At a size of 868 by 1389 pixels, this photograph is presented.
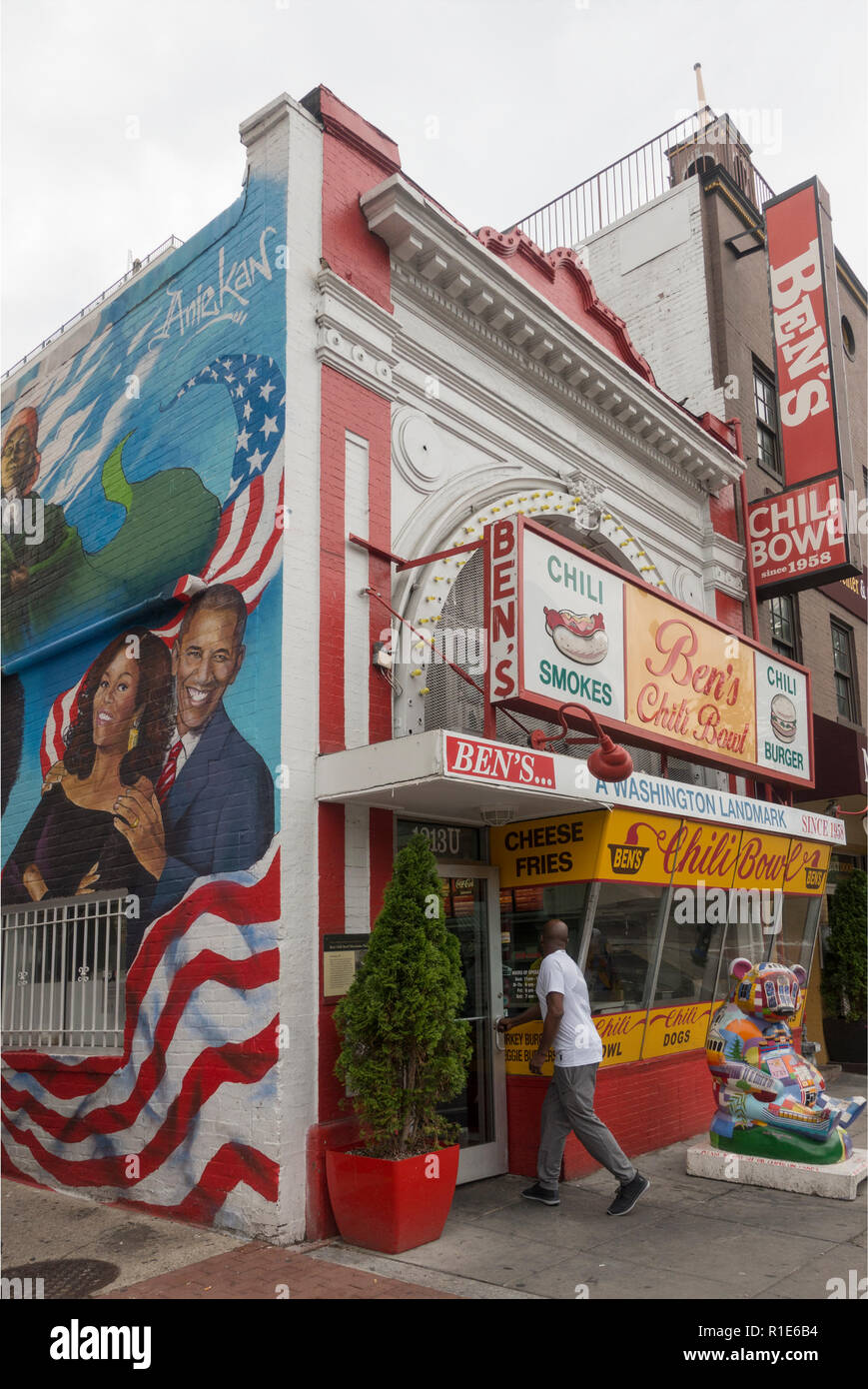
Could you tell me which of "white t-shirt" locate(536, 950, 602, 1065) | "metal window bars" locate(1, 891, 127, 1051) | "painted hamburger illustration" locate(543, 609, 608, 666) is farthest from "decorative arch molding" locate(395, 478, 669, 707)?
"metal window bars" locate(1, 891, 127, 1051)

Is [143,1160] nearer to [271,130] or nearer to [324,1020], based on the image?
[324,1020]

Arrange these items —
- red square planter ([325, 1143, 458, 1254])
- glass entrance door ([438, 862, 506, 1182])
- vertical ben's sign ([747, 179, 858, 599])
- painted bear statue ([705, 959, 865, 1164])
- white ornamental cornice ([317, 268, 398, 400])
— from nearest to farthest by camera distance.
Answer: red square planter ([325, 1143, 458, 1254]) < painted bear statue ([705, 959, 865, 1164]) < white ornamental cornice ([317, 268, 398, 400]) < glass entrance door ([438, 862, 506, 1182]) < vertical ben's sign ([747, 179, 858, 599])

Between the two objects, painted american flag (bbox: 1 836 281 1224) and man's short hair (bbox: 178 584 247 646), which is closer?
painted american flag (bbox: 1 836 281 1224)

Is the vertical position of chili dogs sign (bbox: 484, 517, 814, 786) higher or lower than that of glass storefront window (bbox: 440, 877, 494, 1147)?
higher

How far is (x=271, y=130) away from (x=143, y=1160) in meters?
8.08

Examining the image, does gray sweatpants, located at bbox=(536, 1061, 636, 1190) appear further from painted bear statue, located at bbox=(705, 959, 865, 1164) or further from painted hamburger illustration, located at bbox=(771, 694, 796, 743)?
painted hamburger illustration, located at bbox=(771, 694, 796, 743)

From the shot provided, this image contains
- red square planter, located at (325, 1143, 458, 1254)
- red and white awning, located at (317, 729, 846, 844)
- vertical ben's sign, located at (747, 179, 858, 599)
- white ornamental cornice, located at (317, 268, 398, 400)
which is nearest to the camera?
red square planter, located at (325, 1143, 458, 1254)

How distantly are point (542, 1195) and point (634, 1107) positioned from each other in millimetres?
1919

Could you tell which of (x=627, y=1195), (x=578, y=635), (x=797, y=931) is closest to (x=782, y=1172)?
(x=627, y=1195)

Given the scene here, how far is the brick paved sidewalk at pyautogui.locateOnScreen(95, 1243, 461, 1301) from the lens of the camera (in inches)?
228

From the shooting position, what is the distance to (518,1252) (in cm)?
653

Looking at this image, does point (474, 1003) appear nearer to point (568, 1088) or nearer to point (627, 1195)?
point (568, 1088)

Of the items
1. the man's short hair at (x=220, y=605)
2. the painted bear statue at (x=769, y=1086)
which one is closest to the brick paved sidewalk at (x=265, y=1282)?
the painted bear statue at (x=769, y=1086)
